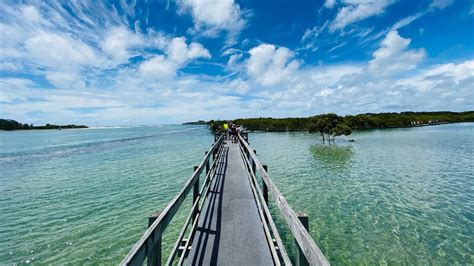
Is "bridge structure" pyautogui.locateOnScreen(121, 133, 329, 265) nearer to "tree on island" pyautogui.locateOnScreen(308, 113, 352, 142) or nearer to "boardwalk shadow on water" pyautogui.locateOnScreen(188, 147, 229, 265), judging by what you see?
"boardwalk shadow on water" pyautogui.locateOnScreen(188, 147, 229, 265)

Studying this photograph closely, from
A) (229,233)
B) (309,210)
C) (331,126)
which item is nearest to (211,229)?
(229,233)

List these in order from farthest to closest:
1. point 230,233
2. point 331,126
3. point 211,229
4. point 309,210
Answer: point 331,126, point 309,210, point 211,229, point 230,233

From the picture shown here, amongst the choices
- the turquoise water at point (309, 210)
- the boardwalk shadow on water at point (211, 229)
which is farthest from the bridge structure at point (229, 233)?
the turquoise water at point (309, 210)

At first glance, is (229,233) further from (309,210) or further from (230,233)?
(309,210)

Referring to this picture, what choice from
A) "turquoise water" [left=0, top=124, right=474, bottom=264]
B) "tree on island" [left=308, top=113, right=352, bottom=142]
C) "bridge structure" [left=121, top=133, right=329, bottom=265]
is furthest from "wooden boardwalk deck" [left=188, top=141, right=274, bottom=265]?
"tree on island" [left=308, top=113, right=352, bottom=142]

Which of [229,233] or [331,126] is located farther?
[331,126]

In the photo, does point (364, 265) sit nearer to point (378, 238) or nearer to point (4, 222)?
point (378, 238)

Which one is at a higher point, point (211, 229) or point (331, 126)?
point (331, 126)

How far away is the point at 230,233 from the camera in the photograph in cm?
405

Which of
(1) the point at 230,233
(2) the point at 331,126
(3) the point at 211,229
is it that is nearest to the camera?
(1) the point at 230,233

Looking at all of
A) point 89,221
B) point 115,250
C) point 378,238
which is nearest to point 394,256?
point 378,238

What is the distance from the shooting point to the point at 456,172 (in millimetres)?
16969

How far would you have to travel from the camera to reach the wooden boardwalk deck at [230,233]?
11.0 feet

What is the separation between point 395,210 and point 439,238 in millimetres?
2301
